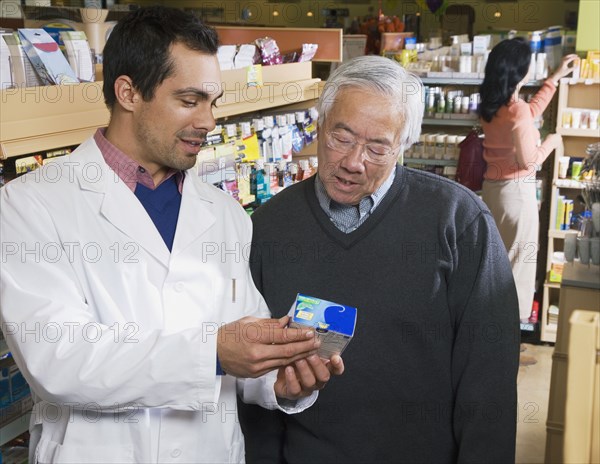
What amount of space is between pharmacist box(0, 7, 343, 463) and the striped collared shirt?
24 centimetres

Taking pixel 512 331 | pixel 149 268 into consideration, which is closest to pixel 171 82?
pixel 149 268

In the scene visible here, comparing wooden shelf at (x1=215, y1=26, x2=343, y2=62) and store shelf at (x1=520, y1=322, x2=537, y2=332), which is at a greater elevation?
wooden shelf at (x1=215, y1=26, x2=343, y2=62)

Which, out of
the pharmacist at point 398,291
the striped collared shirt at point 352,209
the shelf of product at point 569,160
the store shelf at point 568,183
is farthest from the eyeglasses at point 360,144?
the store shelf at point 568,183

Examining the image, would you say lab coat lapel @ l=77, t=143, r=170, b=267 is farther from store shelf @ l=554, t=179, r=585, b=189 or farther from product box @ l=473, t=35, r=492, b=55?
product box @ l=473, t=35, r=492, b=55

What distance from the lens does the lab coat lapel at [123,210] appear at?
179 cm

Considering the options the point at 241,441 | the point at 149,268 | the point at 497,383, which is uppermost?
the point at 149,268

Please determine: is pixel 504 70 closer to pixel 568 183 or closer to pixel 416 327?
pixel 568 183

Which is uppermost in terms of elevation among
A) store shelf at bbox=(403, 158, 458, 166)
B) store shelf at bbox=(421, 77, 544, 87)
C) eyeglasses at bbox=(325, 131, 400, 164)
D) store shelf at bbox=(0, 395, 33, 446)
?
eyeglasses at bbox=(325, 131, 400, 164)

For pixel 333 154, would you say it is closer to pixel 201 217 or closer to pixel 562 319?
pixel 201 217

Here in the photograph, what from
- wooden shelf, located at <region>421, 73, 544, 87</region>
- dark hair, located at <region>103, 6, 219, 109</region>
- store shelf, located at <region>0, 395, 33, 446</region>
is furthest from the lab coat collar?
wooden shelf, located at <region>421, 73, 544, 87</region>

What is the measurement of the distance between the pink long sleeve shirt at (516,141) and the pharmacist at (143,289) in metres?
3.62

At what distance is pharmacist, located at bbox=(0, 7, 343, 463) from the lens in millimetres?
1581

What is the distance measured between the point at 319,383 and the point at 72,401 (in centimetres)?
58

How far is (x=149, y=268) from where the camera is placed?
182cm
